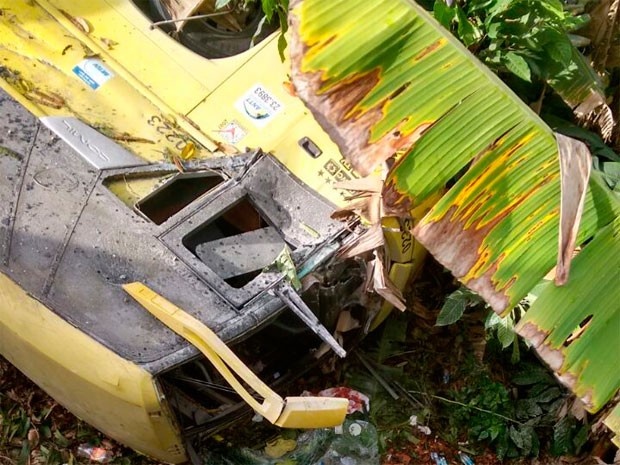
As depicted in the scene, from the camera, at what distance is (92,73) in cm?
425

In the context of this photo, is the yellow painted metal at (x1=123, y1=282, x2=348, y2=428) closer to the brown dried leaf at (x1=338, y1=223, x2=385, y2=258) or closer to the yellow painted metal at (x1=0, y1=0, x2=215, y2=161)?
the brown dried leaf at (x1=338, y1=223, x2=385, y2=258)

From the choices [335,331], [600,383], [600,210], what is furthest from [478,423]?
[600,210]

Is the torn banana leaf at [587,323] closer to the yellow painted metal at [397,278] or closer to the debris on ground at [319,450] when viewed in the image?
the yellow painted metal at [397,278]

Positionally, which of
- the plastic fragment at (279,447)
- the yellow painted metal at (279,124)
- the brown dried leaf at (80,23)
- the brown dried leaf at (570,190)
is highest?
the brown dried leaf at (570,190)

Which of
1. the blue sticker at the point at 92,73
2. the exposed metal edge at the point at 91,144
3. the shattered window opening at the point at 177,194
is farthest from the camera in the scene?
the blue sticker at the point at 92,73

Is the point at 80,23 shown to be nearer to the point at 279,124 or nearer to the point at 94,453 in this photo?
the point at 279,124

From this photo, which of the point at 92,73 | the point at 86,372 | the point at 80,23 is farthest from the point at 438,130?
the point at 80,23

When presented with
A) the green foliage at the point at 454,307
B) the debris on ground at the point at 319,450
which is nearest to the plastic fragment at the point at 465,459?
the debris on ground at the point at 319,450

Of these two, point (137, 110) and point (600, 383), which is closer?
point (600, 383)

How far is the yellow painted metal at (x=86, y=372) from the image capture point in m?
3.53

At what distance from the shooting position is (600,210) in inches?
122

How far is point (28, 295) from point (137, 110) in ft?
3.41

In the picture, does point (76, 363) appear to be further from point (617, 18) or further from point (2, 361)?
point (617, 18)

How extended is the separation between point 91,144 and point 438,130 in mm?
1688
